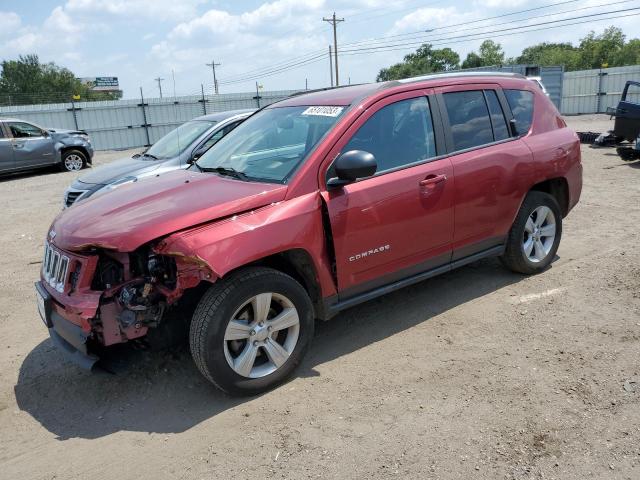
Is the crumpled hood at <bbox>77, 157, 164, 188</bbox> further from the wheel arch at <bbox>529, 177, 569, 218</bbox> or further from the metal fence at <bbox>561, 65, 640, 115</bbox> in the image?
the metal fence at <bbox>561, 65, 640, 115</bbox>

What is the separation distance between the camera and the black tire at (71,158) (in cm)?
1594

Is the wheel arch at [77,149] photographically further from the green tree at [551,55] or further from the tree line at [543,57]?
the green tree at [551,55]

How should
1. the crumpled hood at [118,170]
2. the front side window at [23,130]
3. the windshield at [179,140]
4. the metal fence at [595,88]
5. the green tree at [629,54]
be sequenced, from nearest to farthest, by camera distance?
the crumpled hood at [118,170]
the windshield at [179,140]
the front side window at [23,130]
the metal fence at [595,88]
the green tree at [629,54]

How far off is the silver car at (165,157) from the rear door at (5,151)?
826cm

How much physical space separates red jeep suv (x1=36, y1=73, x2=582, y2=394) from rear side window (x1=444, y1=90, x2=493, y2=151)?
14 mm

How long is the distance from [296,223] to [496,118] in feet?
7.82

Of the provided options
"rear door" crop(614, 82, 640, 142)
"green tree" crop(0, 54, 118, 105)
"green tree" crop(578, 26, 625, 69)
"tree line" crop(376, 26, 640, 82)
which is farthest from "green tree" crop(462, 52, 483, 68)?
"rear door" crop(614, 82, 640, 142)

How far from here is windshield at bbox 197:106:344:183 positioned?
12.4ft

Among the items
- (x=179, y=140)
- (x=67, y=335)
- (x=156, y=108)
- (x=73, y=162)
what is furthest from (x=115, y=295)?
(x=156, y=108)

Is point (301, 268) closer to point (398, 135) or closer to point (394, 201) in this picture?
point (394, 201)

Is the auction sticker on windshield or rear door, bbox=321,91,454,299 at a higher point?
the auction sticker on windshield

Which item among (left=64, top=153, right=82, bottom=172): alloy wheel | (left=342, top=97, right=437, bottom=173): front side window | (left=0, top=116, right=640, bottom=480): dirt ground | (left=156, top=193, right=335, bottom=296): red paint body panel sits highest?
(left=342, top=97, right=437, bottom=173): front side window

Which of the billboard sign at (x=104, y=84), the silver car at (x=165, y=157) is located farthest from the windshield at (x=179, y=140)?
the billboard sign at (x=104, y=84)

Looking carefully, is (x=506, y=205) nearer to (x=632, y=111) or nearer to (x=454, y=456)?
(x=454, y=456)
